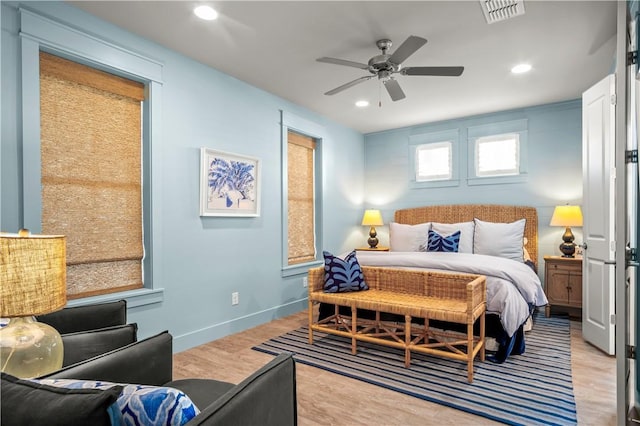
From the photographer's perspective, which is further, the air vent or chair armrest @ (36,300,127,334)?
the air vent

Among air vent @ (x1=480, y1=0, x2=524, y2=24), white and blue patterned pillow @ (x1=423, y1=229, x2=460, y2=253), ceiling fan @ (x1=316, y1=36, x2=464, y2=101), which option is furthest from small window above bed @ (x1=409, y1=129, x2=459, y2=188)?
air vent @ (x1=480, y1=0, x2=524, y2=24)


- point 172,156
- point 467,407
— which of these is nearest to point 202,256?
point 172,156

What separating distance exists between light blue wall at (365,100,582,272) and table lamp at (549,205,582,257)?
0.34 m

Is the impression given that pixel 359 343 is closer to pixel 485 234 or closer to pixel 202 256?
pixel 202 256

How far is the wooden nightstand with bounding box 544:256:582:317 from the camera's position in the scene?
4.07m

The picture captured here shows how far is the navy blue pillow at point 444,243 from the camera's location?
14.3 feet

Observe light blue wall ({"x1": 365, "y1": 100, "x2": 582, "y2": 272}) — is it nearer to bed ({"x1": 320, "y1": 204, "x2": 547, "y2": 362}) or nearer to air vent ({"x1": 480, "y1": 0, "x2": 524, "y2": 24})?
bed ({"x1": 320, "y1": 204, "x2": 547, "y2": 362})

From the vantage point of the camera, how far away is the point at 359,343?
3.40 metres

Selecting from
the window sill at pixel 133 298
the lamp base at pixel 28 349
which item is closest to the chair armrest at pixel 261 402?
the lamp base at pixel 28 349

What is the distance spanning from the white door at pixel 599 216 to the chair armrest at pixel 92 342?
11.1ft

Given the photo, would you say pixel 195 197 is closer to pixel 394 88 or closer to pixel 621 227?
pixel 394 88

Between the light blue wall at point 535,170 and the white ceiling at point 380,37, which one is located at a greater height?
the white ceiling at point 380,37

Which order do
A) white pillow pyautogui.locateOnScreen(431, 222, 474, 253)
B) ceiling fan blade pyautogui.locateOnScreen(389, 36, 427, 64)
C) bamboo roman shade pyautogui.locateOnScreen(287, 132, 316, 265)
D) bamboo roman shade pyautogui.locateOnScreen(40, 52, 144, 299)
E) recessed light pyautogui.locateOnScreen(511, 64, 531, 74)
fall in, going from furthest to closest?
bamboo roman shade pyautogui.locateOnScreen(287, 132, 316, 265), white pillow pyautogui.locateOnScreen(431, 222, 474, 253), recessed light pyautogui.locateOnScreen(511, 64, 531, 74), bamboo roman shade pyautogui.locateOnScreen(40, 52, 144, 299), ceiling fan blade pyautogui.locateOnScreen(389, 36, 427, 64)

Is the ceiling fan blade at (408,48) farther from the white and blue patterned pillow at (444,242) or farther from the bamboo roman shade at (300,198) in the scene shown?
the white and blue patterned pillow at (444,242)
